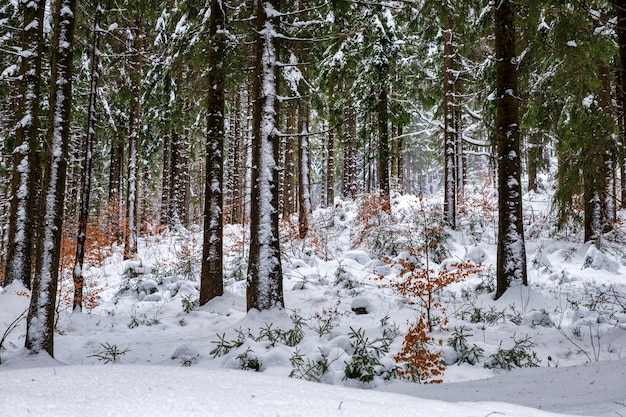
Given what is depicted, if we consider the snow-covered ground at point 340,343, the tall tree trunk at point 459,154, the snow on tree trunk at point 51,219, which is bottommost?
the snow-covered ground at point 340,343

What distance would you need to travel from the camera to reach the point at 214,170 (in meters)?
8.64

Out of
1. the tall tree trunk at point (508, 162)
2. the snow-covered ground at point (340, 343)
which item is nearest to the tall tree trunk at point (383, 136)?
the snow-covered ground at point (340, 343)

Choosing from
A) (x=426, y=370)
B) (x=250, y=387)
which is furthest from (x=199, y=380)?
(x=426, y=370)

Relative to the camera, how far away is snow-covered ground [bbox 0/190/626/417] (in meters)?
2.26

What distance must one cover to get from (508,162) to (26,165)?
412 inches

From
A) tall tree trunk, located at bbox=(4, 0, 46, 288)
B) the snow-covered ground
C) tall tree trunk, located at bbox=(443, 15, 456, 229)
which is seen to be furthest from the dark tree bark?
tall tree trunk, located at bbox=(4, 0, 46, 288)

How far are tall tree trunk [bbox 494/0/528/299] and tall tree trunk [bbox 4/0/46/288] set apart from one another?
9.95 meters

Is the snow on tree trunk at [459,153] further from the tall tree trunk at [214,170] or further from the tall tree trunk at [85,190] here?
the tall tree trunk at [85,190]

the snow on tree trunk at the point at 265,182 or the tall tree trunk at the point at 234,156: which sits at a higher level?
the tall tree trunk at the point at 234,156

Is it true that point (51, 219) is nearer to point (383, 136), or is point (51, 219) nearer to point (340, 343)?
point (340, 343)

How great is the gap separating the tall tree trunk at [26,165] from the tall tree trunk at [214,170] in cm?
408

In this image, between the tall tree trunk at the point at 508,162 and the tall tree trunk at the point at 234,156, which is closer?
the tall tree trunk at the point at 508,162

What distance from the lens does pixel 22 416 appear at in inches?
70.4

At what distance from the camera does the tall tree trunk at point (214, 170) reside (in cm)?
854
